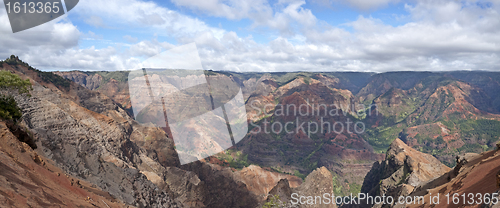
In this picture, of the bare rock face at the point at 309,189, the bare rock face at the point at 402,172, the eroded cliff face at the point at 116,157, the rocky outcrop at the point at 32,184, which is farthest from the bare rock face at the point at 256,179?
the rocky outcrop at the point at 32,184

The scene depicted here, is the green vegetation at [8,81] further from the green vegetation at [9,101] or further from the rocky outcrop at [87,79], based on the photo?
the rocky outcrop at [87,79]

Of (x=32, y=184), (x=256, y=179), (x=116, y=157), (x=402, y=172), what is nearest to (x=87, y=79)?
(x=256, y=179)

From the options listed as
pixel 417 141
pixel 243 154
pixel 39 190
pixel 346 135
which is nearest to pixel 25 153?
pixel 39 190

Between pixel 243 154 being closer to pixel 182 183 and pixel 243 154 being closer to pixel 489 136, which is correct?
pixel 182 183

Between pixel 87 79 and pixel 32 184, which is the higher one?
pixel 87 79

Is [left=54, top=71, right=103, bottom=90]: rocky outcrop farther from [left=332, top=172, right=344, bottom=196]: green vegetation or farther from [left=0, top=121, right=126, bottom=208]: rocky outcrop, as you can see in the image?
[left=0, top=121, right=126, bottom=208]: rocky outcrop

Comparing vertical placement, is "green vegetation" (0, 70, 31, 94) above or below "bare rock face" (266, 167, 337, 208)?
above

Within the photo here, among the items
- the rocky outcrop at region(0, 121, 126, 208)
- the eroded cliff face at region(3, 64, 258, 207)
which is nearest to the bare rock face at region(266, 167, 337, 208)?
the eroded cliff face at region(3, 64, 258, 207)

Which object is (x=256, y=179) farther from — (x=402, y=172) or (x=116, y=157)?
(x=116, y=157)

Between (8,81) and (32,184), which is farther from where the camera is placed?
(8,81)
